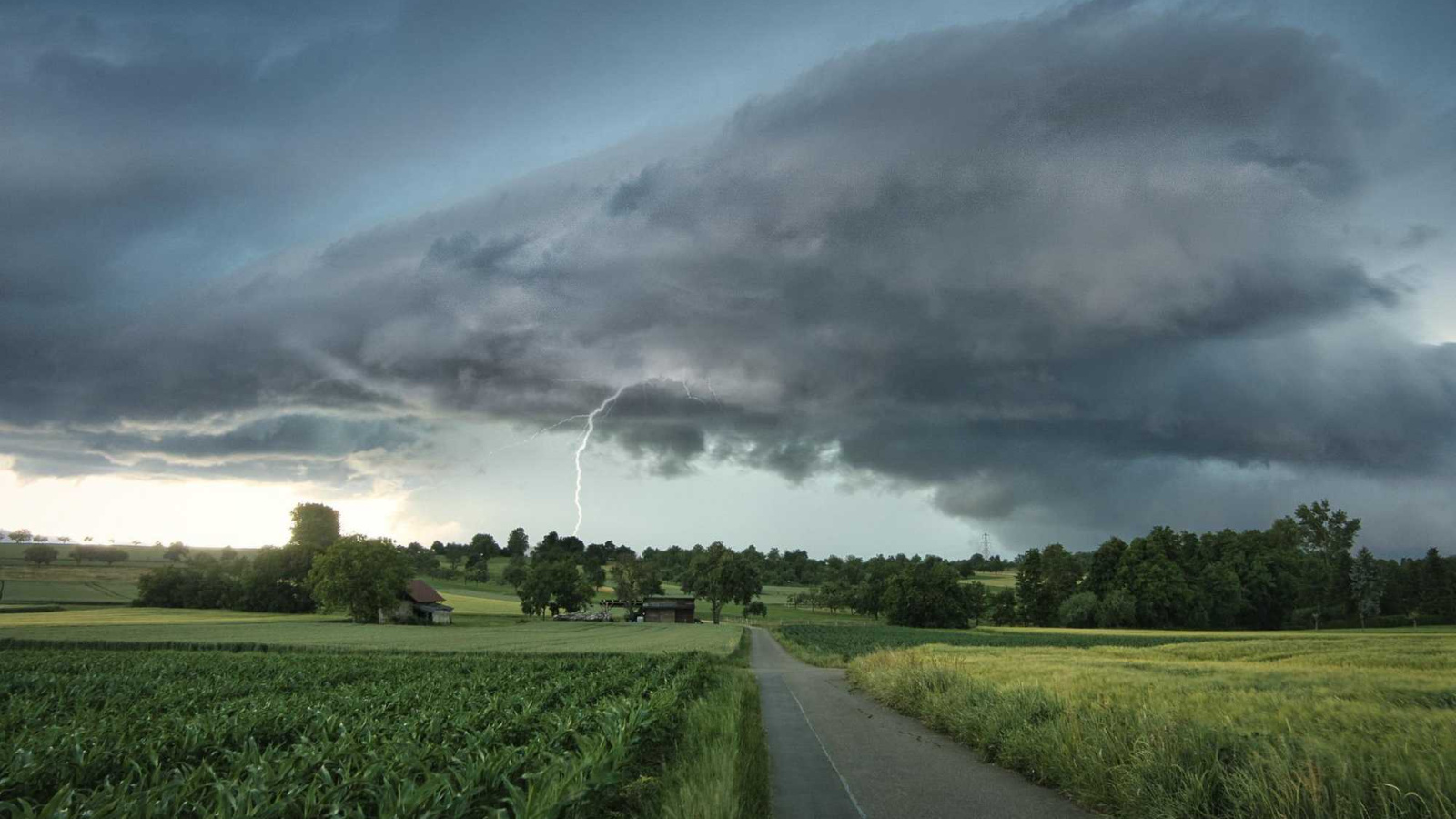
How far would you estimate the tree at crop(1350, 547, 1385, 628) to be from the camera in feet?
352

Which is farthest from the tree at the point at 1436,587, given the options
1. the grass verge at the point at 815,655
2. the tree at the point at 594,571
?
the tree at the point at 594,571

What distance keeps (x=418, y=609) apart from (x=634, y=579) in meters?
43.6

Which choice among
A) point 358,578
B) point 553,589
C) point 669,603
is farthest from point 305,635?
point 669,603

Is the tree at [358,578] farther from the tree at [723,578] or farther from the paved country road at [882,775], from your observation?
the paved country road at [882,775]

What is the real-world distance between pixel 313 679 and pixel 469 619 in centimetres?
7576

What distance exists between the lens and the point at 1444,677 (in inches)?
738

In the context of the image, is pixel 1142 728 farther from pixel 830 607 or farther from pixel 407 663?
pixel 830 607

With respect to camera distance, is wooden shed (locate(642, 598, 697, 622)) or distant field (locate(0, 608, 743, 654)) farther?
wooden shed (locate(642, 598, 697, 622))

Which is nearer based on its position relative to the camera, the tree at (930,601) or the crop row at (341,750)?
the crop row at (341,750)

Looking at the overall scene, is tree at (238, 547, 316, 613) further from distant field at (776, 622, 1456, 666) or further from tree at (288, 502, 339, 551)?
distant field at (776, 622, 1456, 666)

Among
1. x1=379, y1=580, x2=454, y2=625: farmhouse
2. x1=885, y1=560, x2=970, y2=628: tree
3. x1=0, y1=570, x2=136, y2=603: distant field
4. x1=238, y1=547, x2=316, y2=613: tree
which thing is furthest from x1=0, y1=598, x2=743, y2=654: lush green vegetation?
x1=885, y1=560, x2=970, y2=628: tree

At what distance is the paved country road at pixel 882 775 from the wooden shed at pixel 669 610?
341ft

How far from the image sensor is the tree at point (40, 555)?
12518cm

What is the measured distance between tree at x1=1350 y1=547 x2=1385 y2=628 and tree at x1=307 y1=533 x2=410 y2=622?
134 m
